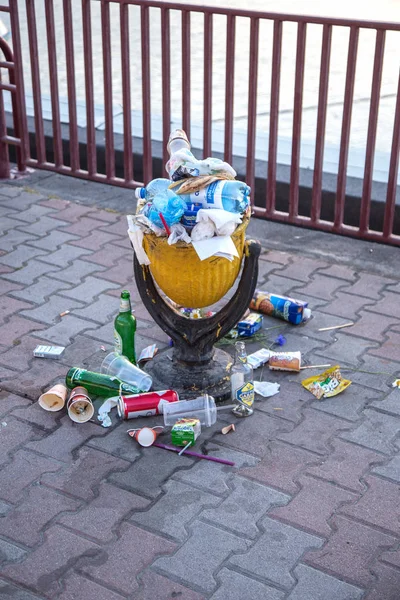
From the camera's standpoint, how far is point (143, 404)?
4.16 metres

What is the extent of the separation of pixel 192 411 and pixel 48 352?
0.99 metres

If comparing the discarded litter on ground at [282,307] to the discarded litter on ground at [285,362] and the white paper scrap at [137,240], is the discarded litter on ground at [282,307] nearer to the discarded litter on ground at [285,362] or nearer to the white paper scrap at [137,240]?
the discarded litter on ground at [285,362]

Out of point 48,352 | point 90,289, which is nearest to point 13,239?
point 90,289

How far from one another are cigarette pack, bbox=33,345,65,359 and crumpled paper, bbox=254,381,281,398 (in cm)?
112

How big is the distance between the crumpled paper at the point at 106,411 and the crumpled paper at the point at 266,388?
75cm

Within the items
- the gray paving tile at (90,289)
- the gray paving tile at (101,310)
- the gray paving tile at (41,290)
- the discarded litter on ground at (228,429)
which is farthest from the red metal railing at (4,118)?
the discarded litter on ground at (228,429)

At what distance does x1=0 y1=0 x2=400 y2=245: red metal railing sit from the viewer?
18.9 feet

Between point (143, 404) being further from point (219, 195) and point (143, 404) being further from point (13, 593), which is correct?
point (13, 593)

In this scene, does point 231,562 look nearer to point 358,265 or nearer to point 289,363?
point 289,363

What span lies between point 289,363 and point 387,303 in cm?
108

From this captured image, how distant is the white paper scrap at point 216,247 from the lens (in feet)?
12.8

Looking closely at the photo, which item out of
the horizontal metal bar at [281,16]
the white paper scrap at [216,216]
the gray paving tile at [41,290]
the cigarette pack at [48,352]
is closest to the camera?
the white paper scrap at [216,216]

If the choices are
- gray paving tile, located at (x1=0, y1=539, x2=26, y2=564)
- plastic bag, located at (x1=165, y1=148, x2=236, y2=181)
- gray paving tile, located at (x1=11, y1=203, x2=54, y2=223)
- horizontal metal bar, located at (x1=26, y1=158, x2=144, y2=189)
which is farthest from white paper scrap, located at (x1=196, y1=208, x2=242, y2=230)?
horizontal metal bar, located at (x1=26, y1=158, x2=144, y2=189)

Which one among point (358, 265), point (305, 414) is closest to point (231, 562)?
point (305, 414)
